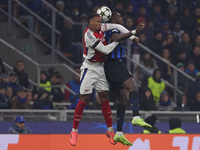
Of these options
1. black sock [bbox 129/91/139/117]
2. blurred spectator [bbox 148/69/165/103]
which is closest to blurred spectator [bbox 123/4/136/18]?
blurred spectator [bbox 148/69/165/103]

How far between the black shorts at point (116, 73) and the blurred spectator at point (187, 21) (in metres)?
9.26

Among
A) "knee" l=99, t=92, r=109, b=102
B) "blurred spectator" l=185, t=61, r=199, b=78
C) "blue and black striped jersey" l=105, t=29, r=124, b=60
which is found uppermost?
"blurred spectator" l=185, t=61, r=199, b=78

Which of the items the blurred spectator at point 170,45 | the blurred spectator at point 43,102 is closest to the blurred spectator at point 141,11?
the blurred spectator at point 170,45

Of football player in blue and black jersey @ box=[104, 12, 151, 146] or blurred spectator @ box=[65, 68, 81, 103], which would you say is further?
blurred spectator @ box=[65, 68, 81, 103]

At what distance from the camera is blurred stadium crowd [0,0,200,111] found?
16.1 meters

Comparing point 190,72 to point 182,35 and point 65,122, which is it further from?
point 65,122

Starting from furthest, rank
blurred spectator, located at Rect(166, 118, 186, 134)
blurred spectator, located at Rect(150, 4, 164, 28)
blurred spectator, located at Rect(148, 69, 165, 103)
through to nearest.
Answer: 1. blurred spectator, located at Rect(150, 4, 164, 28)
2. blurred spectator, located at Rect(148, 69, 165, 103)
3. blurred spectator, located at Rect(166, 118, 186, 134)

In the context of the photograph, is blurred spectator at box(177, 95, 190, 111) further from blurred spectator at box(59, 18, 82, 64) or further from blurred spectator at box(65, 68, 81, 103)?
blurred spectator at box(59, 18, 82, 64)

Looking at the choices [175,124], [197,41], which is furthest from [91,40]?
[197,41]

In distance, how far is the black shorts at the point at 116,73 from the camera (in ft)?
36.1

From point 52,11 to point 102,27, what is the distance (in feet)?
25.5

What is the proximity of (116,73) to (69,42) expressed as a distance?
24.8 ft

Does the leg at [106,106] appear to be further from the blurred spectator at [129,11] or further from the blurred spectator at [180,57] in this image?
the blurred spectator at [129,11]

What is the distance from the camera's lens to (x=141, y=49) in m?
18.1
